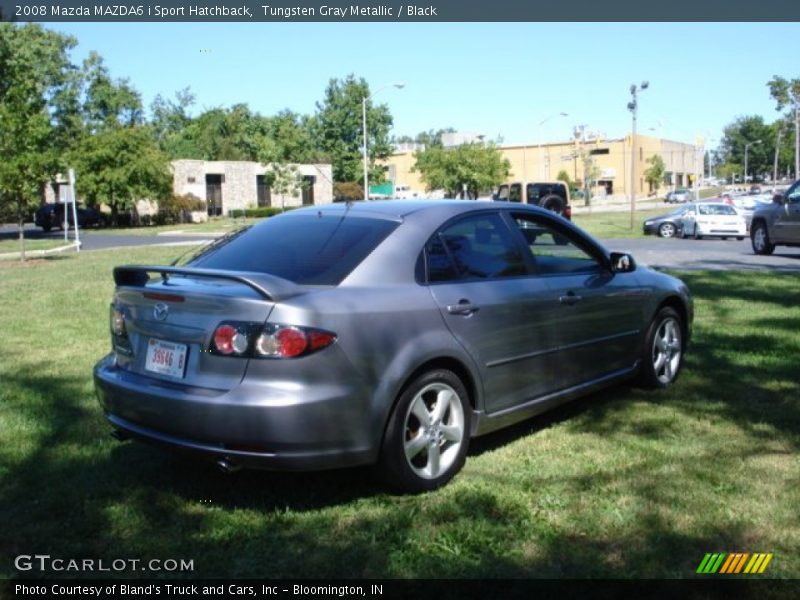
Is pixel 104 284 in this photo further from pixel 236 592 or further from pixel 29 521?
pixel 236 592

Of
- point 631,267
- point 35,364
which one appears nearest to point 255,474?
point 631,267

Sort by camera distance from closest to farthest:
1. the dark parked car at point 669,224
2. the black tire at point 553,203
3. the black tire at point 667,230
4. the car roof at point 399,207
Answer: the car roof at point 399,207, the black tire at point 553,203, the dark parked car at point 669,224, the black tire at point 667,230

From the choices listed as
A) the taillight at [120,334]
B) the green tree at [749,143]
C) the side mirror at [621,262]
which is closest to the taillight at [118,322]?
the taillight at [120,334]

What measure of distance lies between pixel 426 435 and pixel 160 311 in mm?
1510

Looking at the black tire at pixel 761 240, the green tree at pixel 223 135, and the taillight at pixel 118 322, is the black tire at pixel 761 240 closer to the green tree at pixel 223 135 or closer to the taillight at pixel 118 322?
the taillight at pixel 118 322

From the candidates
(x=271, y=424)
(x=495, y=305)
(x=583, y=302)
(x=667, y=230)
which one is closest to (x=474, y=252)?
(x=495, y=305)

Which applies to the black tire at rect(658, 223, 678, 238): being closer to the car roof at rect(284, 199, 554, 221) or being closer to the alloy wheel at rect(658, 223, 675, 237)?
the alloy wheel at rect(658, 223, 675, 237)

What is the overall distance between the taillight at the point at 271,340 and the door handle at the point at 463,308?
33.9 inches

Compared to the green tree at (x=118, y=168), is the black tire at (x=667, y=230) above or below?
below

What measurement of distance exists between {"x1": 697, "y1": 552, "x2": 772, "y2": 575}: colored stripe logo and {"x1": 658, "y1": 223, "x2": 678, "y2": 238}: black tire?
2910 cm

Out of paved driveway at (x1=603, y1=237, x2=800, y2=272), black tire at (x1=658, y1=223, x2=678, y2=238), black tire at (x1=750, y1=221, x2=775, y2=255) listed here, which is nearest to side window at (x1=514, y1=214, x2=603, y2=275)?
paved driveway at (x1=603, y1=237, x2=800, y2=272)

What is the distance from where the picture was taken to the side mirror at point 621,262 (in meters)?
5.91

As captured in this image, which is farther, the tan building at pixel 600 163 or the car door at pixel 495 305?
the tan building at pixel 600 163

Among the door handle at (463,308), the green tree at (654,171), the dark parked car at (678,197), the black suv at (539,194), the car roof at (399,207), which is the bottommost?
the door handle at (463,308)
